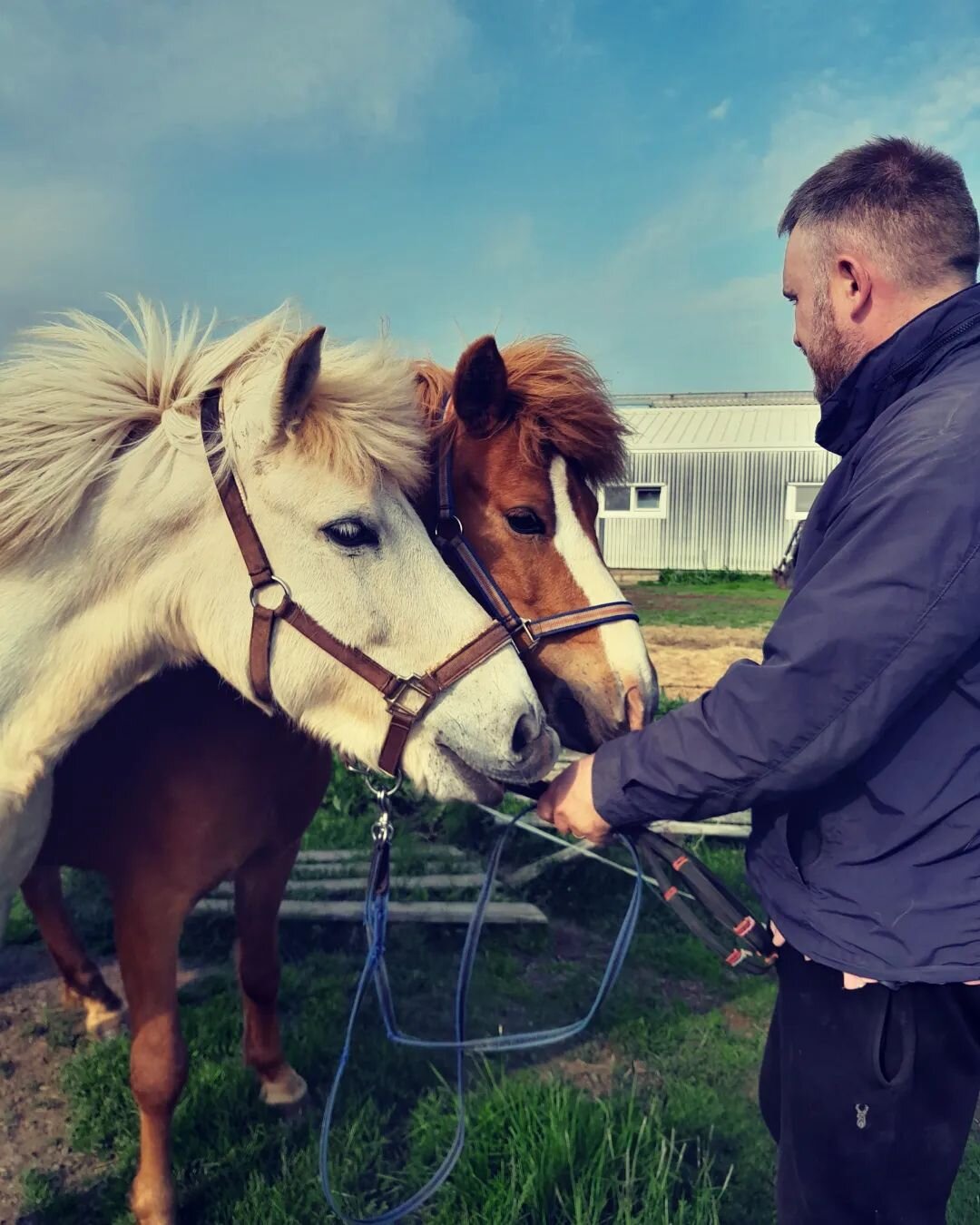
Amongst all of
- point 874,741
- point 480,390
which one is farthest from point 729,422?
Answer: point 874,741

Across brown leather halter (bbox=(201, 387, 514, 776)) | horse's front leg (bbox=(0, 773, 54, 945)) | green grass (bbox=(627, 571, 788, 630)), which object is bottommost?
green grass (bbox=(627, 571, 788, 630))

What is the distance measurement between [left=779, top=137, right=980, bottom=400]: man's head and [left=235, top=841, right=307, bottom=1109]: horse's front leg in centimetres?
234

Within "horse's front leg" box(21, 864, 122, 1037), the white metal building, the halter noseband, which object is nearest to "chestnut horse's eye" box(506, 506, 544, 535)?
the halter noseband

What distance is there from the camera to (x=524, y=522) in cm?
252

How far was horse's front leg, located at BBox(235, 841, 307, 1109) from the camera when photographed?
2.93 meters

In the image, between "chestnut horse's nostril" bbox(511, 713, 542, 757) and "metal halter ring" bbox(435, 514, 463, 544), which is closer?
"chestnut horse's nostril" bbox(511, 713, 542, 757)

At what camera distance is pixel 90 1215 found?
2.51m

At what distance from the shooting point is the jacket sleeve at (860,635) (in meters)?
1.36

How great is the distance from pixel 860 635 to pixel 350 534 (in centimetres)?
109

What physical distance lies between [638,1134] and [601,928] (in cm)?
176

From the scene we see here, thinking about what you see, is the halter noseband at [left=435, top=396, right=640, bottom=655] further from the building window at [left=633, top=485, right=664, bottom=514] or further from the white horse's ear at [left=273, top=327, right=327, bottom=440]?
the building window at [left=633, top=485, right=664, bottom=514]

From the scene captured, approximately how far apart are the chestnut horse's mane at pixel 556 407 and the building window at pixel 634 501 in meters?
21.6

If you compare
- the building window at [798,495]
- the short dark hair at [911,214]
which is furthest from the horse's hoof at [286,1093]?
the building window at [798,495]

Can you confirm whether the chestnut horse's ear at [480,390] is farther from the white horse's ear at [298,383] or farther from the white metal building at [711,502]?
the white metal building at [711,502]
